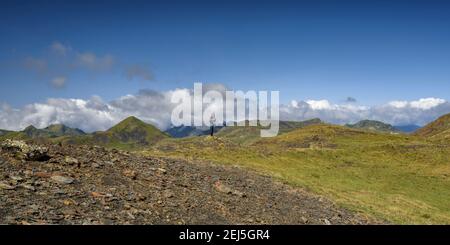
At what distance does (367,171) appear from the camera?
7112 centimetres

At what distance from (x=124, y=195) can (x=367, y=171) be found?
5725 cm

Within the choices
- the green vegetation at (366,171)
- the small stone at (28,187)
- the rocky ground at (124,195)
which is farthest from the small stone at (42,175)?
the green vegetation at (366,171)

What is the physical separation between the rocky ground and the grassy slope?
9.22 metres

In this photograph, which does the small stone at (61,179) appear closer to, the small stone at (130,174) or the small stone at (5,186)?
the small stone at (5,186)

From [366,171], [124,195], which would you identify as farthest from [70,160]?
[366,171]

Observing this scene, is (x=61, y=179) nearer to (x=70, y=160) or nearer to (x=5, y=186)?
(x=5, y=186)

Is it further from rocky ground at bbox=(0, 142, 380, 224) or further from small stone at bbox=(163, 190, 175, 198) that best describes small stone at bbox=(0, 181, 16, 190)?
small stone at bbox=(163, 190, 175, 198)

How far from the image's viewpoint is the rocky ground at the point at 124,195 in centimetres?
1931

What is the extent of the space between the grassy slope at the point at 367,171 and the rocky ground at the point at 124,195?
9.22 metres

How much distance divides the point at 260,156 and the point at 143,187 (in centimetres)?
4563

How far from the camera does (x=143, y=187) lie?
2614 centimetres

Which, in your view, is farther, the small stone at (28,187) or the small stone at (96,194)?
the small stone at (96,194)

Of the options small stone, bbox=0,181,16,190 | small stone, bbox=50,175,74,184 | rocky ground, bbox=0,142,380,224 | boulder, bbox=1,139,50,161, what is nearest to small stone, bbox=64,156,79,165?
rocky ground, bbox=0,142,380,224
